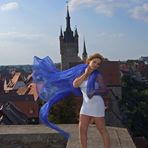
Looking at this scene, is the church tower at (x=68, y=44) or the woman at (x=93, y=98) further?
the church tower at (x=68, y=44)

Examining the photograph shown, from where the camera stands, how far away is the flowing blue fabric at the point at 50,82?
7675 millimetres

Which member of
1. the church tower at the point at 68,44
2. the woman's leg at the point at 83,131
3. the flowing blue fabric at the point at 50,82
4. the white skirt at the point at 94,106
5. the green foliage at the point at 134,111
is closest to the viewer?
the white skirt at the point at 94,106

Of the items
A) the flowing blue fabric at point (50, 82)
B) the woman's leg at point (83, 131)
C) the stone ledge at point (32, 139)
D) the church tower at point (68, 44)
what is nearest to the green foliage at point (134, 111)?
the church tower at point (68, 44)

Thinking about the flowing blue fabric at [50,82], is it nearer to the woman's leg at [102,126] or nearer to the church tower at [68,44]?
the woman's leg at [102,126]

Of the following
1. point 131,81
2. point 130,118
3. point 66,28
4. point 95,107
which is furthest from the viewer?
point 131,81

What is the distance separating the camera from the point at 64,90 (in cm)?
775

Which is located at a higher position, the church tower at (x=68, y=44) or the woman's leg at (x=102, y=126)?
the church tower at (x=68, y=44)

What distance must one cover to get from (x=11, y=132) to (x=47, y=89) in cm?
169

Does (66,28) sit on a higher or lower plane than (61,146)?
higher

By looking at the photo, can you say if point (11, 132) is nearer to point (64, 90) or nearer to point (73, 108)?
point (64, 90)

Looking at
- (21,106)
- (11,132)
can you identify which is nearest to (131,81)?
(21,106)

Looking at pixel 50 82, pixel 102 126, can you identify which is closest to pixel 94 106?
pixel 102 126

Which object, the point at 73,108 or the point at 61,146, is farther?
the point at 73,108

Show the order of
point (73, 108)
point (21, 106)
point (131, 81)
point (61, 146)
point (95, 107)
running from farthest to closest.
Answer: point (131, 81), point (21, 106), point (73, 108), point (61, 146), point (95, 107)
